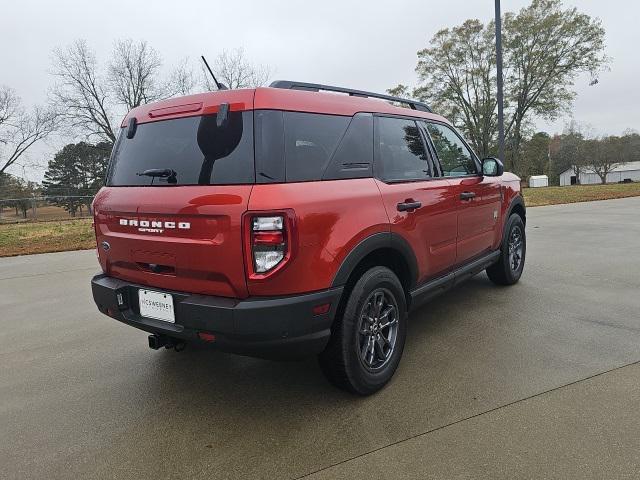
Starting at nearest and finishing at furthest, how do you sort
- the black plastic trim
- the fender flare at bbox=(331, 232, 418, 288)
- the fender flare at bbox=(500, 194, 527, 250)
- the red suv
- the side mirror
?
the red suv, the fender flare at bbox=(331, 232, 418, 288), the black plastic trim, the side mirror, the fender flare at bbox=(500, 194, 527, 250)

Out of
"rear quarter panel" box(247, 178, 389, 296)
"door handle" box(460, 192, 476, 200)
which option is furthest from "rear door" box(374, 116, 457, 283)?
"rear quarter panel" box(247, 178, 389, 296)

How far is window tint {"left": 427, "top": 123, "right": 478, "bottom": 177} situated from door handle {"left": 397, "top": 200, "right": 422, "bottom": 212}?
709 mm

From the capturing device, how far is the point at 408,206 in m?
3.06

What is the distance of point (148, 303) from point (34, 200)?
2181cm

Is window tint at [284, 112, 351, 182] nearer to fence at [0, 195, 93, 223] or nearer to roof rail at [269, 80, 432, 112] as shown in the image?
roof rail at [269, 80, 432, 112]

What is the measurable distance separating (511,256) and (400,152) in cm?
260

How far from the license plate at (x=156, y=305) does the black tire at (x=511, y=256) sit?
359 centimetres

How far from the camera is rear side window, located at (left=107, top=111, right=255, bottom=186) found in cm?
238

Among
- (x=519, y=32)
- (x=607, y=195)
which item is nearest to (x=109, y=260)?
(x=607, y=195)

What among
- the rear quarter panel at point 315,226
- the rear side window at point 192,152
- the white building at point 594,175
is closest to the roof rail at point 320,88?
the rear side window at point 192,152

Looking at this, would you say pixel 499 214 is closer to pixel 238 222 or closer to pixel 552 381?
pixel 552 381

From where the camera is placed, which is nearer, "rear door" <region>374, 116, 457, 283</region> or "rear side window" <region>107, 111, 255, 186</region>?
"rear side window" <region>107, 111, 255, 186</region>

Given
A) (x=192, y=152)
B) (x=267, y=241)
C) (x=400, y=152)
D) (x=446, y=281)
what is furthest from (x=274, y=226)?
(x=446, y=281)

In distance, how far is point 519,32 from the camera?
30.8 metres
